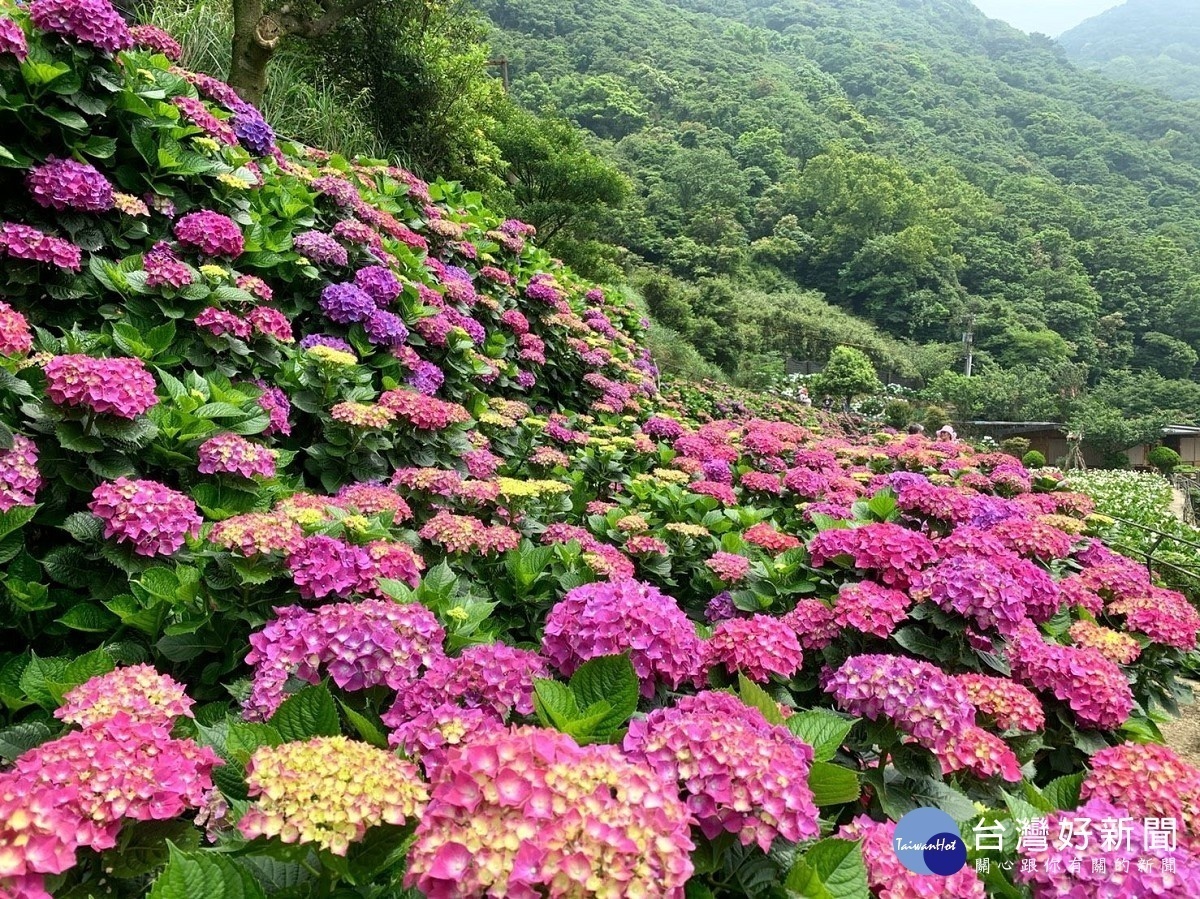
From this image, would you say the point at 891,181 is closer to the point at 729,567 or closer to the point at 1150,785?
the point at 729,567

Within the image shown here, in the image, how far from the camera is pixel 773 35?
82.2m

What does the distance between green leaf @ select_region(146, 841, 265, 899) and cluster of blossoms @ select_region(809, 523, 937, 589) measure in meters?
1.98

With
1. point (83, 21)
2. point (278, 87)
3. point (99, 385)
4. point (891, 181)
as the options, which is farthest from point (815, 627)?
point (891, 181)

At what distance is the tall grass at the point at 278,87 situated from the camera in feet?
19.3

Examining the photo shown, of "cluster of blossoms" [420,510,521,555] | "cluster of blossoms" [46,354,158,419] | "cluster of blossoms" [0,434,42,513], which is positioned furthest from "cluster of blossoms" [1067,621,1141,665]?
"cluster of blossoms" [0,434,42,513]

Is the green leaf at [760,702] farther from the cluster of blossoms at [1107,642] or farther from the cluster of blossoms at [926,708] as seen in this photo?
the cluster of blossoms at [1107,642]

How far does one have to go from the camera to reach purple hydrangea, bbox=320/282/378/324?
11.6 feet

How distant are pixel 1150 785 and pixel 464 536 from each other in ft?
6.24

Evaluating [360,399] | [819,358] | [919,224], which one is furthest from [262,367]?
[919,224]

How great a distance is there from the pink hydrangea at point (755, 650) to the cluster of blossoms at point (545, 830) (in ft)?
A: 2.87

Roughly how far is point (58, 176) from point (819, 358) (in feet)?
115

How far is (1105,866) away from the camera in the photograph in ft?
3.76

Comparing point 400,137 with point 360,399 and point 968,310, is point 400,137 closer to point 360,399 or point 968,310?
point 360,399

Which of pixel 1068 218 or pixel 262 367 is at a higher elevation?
pixel 1068 218
